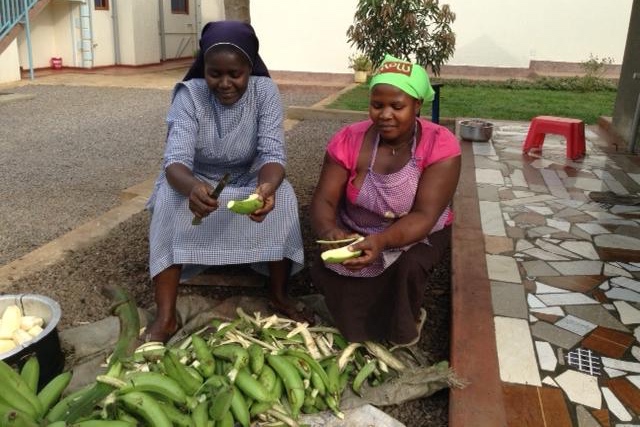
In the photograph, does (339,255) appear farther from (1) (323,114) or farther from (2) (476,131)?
(1) (323,114)

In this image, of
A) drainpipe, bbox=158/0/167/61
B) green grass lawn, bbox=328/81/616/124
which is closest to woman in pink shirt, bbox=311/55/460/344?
green grass lawn, bbox=328/81/616/124

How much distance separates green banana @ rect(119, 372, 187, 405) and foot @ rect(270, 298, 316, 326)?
39.6 inches

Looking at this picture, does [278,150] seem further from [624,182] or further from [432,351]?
[624,182]

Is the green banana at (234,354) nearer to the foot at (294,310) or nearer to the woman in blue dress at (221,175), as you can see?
the woman in blue dress at (221,175)

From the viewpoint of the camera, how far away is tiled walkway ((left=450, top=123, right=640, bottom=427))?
2293mm

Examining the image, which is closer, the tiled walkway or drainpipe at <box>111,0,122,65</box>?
the tiled walkway

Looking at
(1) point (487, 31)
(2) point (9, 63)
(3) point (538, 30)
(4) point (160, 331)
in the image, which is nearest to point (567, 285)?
(4) point (160, 331)

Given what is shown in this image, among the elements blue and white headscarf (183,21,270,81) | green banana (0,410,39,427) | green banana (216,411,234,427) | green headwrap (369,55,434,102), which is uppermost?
blue and white headscarf (183,21,270,81)

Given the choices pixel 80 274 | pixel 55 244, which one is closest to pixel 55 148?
pixel 55 244

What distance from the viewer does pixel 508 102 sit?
1055 cm

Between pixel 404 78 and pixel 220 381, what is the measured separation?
1.44 metres

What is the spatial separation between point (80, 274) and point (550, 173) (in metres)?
4.41

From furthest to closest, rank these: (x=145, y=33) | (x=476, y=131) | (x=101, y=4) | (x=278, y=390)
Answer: (x=145, y=33) < (x=101, y=4) < (x=476, y=131) < (x=278, y=390)

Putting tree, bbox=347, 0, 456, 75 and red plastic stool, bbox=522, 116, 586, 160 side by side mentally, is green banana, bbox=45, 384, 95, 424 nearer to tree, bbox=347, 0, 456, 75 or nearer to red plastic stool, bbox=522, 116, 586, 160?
red plastic stool, bbox=522, 116, 586, 160
